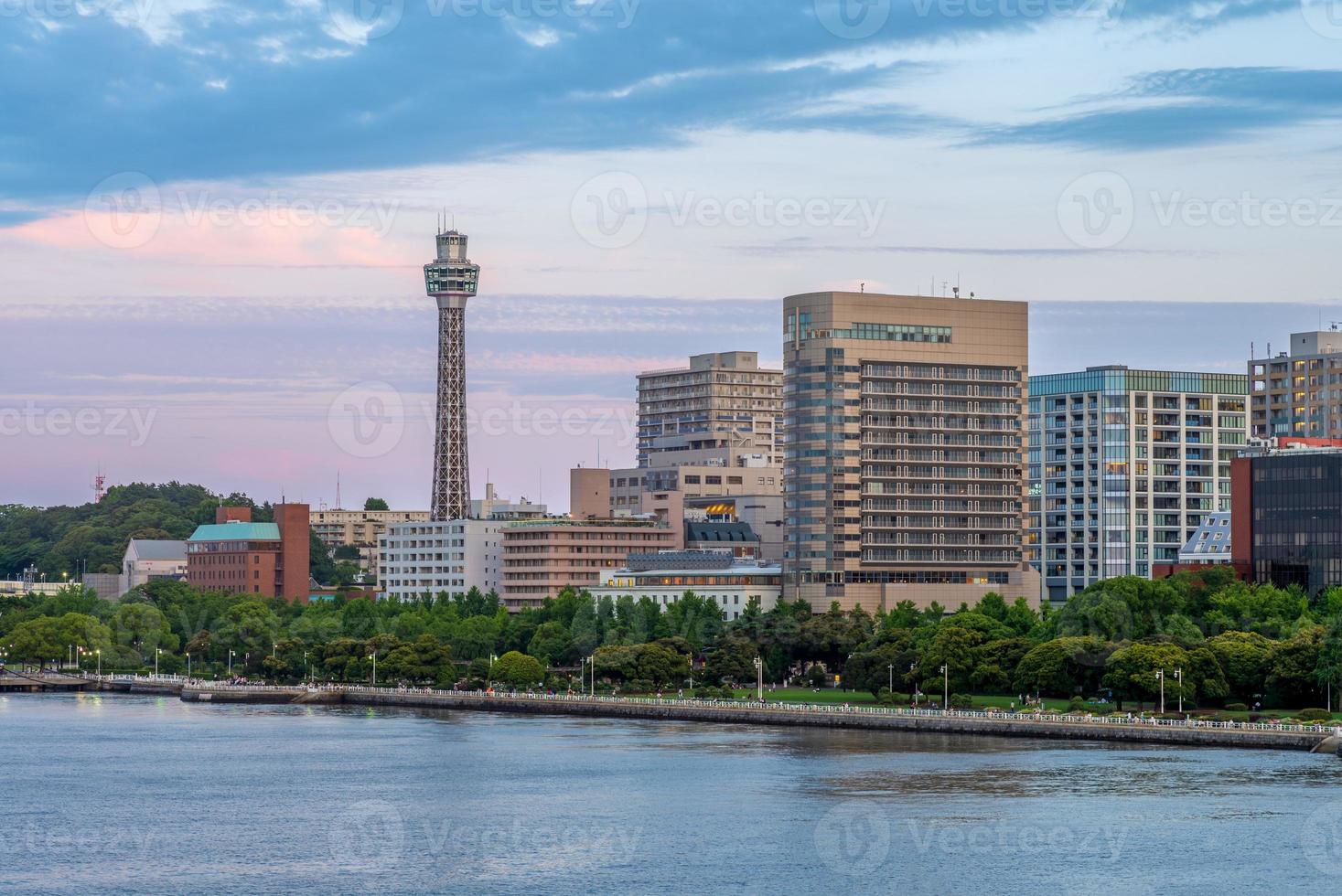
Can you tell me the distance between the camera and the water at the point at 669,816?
9362cm

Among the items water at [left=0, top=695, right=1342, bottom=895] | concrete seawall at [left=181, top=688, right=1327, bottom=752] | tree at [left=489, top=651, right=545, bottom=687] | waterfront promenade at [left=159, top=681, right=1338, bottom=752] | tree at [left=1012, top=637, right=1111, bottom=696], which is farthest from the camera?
tree at [left=489, top=651, right=545, bottom=687]

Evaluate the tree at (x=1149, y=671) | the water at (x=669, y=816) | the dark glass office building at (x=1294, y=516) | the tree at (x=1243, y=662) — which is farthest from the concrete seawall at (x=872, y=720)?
the dark glass office building at (x=1294, y=516)

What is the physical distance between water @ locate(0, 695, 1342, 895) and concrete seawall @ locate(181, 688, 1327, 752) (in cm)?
279

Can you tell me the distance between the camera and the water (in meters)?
93.6

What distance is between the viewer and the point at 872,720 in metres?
156

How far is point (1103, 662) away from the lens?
155000 millimetres

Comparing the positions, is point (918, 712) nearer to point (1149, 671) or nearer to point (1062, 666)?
point (1062, 666)

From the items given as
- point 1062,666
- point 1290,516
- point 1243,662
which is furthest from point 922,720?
point 1290,516

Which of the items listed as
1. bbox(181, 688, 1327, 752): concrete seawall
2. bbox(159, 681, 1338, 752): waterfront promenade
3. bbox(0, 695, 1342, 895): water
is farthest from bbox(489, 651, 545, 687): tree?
bbox(0, 695, 1342, 895): water

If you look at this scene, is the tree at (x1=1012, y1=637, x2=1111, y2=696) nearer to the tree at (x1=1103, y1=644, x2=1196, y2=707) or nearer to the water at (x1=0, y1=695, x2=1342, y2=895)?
the tree at (x1=1103, y1=644, x2=1196, y2=707)

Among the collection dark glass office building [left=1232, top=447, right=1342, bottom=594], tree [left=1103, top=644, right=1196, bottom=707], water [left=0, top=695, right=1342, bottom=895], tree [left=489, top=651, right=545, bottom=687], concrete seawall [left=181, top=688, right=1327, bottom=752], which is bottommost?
water [left=0, top=695, right=1342, bottom=895]

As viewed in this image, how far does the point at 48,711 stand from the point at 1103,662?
322 feet

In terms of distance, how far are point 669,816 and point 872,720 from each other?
4792cm

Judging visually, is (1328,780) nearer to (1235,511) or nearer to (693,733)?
(693,733)
